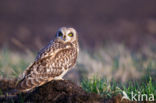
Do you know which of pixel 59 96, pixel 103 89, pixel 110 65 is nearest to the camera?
pixel 59 96

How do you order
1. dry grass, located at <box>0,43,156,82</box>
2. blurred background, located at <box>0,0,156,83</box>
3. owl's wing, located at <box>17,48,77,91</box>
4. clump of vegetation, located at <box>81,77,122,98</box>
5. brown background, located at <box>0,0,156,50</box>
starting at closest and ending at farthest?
owl's wing, located at <box>17,48,77,91</box>, clump of vegetation, located at <box>81,77,122,98</box>, dry grass, located at <box>0,43,156,82</box>, blurred background, located at <box>0,0,156,83</box>, brown background, located at <box>0,0,156,50</box>

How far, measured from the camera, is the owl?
6.10m

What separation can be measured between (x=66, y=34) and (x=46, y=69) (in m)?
0.88

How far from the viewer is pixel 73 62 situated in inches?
263

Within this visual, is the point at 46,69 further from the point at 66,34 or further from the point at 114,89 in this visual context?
the point at 114,89

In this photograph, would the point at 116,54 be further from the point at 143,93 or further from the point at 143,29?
the point at 143,29

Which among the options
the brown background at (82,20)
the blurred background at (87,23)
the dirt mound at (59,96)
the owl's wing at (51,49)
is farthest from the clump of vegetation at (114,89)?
the brown background at (82,20)

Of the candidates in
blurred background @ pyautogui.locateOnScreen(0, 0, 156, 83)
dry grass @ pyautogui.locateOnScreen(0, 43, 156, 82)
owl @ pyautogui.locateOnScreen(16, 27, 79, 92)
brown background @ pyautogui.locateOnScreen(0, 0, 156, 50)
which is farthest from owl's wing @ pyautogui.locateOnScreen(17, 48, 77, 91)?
brown background @ pyautogui.locateOnScreen(0, 0, 156, 50)

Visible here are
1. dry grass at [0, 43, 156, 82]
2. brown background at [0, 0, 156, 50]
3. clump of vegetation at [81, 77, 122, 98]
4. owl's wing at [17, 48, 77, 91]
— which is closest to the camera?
owl's wing at [17, 48, 77, 91]

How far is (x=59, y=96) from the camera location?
5.68m

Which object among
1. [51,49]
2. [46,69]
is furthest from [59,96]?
[51,49]

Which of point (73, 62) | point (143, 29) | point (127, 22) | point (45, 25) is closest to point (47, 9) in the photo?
point (45, 25)

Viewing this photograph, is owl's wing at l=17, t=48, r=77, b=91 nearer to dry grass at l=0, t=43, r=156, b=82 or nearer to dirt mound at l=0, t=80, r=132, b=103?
dirt mound at l=0, t=80, r=132, b=103

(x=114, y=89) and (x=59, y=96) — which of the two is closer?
(x=59, y=96)
